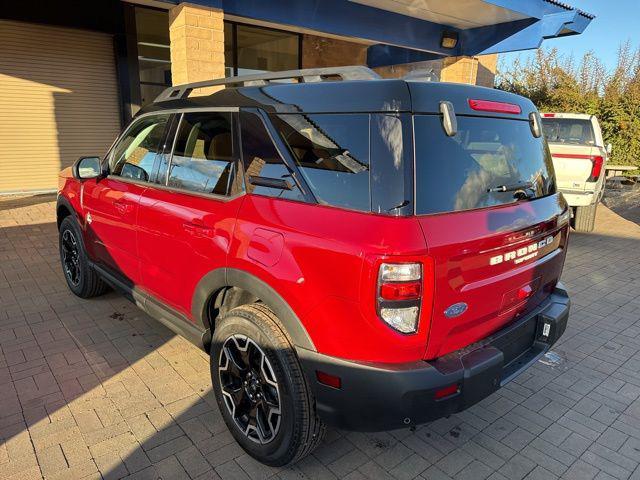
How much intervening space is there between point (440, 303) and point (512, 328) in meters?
0.68

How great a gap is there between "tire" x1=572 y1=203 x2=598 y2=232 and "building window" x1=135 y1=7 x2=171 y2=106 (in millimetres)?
8846

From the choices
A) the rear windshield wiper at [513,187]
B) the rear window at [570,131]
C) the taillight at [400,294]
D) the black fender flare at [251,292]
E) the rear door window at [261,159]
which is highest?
the rear window at [570,131]

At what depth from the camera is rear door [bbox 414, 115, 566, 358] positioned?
195cm

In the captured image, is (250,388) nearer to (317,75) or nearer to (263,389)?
(263,389)

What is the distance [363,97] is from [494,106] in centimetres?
78

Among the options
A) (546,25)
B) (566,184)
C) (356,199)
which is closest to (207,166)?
(356,199)

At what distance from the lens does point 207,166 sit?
9.02 feet

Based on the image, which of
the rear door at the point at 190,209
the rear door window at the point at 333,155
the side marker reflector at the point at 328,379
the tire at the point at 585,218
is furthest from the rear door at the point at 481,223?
the tire at the point at 585,218

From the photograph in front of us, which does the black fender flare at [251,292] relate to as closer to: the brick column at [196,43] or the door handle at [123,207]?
the door handle at [123,207]

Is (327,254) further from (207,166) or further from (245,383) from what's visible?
(207,166)

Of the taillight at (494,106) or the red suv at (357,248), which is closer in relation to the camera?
the red suv at (357,248)

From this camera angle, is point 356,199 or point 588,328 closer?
point 356,199

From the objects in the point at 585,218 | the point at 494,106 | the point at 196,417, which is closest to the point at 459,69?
the point at 585,218

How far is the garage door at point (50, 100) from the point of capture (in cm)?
914
